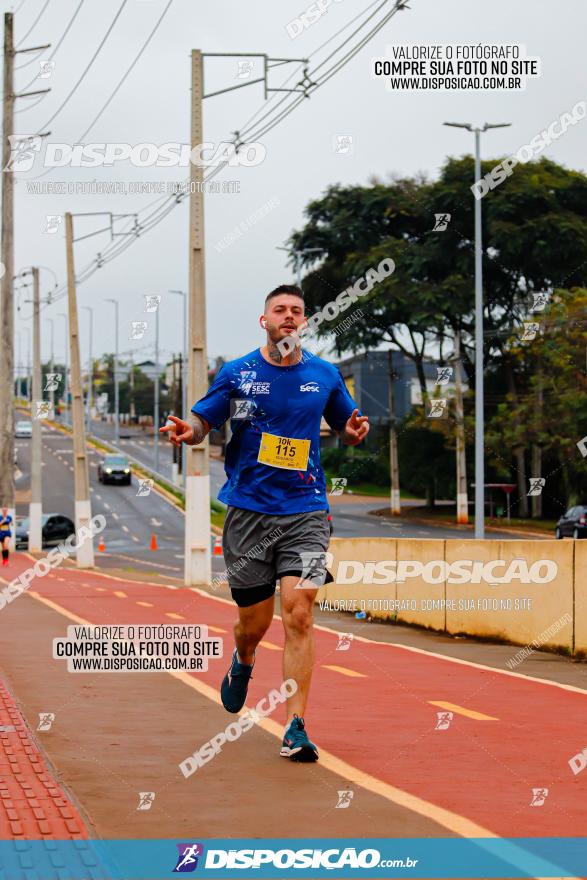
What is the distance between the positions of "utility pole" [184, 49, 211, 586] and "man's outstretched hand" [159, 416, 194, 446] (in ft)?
64.0

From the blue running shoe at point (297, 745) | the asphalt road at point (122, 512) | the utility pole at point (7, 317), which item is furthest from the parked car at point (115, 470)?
the blue running shoe at point (297, 745)

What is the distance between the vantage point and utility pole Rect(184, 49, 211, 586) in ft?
88.4

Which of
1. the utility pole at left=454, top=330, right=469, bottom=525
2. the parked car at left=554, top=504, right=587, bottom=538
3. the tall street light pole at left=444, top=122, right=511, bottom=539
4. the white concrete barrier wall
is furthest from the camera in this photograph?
the utility pole at left=454, top=330, right=469, bottom=525

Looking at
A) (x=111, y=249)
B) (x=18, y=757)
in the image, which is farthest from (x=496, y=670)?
(x=111, y=249)

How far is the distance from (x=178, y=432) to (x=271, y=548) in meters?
0.72

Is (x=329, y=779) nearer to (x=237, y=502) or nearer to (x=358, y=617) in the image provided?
(x=237, y=502)

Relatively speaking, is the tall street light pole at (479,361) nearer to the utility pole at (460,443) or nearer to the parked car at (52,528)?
the utility pole at (460,443)

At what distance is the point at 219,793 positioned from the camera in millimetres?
5926

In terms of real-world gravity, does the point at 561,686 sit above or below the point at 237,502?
below

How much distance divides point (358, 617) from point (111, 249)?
23.3 metres

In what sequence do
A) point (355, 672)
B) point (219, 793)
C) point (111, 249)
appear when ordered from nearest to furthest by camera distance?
point (219, 793) < point (355, 672) < point (111, 249)

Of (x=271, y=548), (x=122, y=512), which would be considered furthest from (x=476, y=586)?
(x=122, y=512)

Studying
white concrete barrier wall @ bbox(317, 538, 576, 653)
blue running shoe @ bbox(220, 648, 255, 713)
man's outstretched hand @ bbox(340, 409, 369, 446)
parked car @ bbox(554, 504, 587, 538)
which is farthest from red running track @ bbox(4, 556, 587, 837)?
parked car @ bbox(554, 504, 587, 538)

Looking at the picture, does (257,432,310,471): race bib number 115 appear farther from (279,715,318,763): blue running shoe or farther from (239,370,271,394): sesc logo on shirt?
(279,715,318,763): blue running shoe
